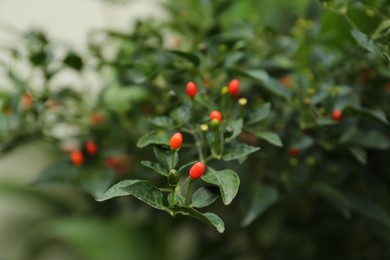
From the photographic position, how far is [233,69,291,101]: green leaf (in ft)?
1.75

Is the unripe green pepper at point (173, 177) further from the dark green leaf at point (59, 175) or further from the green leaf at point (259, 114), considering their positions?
the dark green leaf at point (59, 175)

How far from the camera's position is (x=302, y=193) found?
0.72m

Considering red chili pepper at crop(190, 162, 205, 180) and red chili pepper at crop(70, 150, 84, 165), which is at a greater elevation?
red chili pepper at crop(190, 162, 205, 180)

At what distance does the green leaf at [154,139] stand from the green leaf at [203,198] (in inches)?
2.4

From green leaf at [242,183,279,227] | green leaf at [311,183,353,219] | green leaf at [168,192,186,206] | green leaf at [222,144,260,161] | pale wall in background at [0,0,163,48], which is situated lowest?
pale wall in background at [0,0,163,48]

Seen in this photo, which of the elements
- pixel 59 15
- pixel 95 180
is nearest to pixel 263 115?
pixel 95 180

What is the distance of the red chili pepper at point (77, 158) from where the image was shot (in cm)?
62

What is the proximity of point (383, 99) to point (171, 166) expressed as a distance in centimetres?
37

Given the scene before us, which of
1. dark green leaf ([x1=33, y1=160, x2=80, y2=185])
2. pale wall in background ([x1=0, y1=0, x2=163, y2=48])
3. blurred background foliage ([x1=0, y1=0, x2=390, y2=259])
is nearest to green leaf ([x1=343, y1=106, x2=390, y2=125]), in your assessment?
blurred background foliage ([x1=0, y1=0, x2=390, y2=259])

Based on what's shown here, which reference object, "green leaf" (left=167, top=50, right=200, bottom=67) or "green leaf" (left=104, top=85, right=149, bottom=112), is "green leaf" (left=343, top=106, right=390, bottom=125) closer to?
"green leaf" (left=167, top=50, right=200, bottom=67)

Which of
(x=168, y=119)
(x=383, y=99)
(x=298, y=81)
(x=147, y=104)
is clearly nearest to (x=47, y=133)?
(x=147, y=104)

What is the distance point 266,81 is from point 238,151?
0.12m

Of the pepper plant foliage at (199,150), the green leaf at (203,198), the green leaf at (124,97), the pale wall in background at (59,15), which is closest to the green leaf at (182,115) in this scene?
the pepper plant foliage at (199,150)

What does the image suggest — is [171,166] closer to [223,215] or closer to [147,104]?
[147,104]
